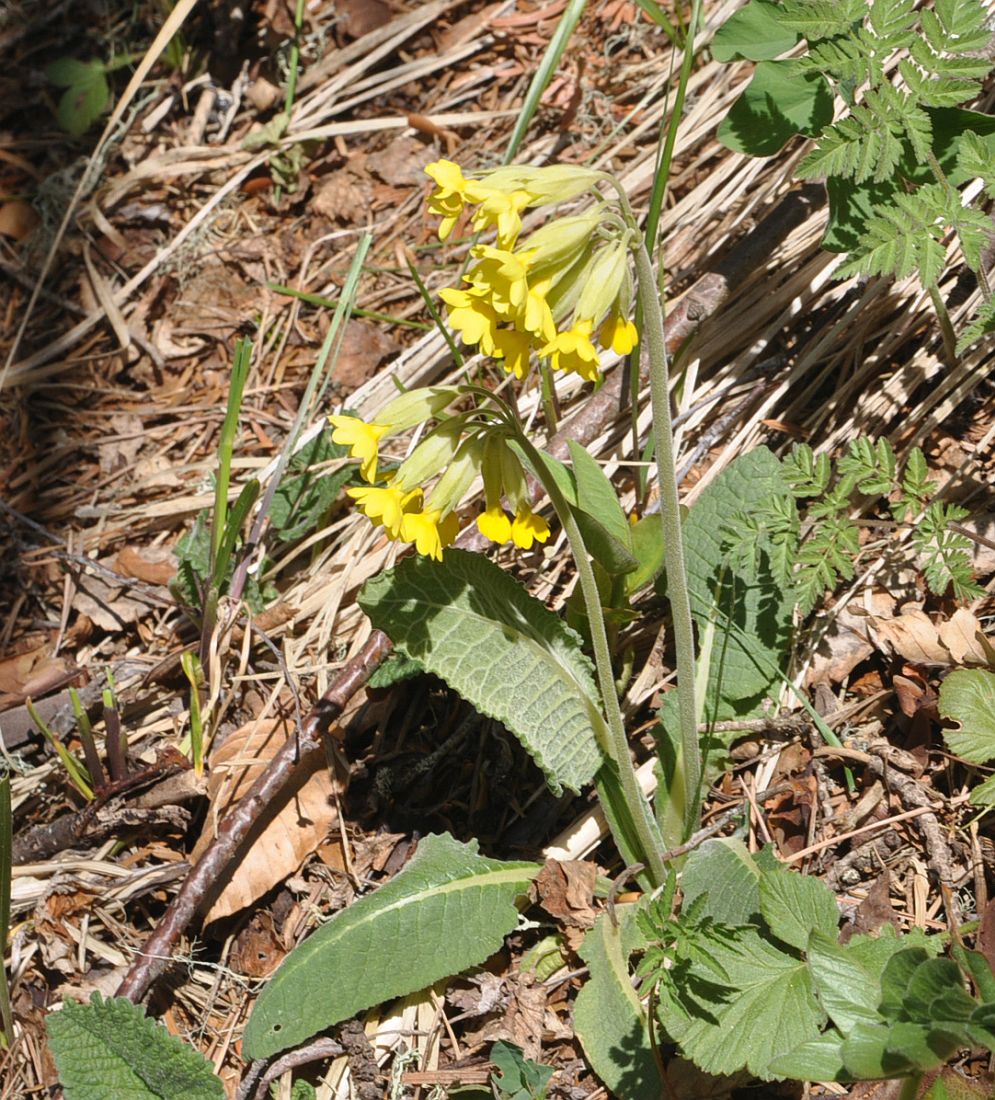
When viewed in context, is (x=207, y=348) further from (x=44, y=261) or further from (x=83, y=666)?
(x=83, y=666)

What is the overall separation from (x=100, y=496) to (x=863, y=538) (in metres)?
2.26

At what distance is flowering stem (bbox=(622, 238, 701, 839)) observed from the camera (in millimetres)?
1912

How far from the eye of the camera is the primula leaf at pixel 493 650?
2.34 meters

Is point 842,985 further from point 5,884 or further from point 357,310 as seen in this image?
point 357,310

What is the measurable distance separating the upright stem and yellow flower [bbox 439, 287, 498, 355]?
26 centimetres

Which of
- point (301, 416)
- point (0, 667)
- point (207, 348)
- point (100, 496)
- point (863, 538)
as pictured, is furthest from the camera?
point (207, 348)

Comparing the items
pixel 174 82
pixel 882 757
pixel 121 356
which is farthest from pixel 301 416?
pixel 174 82

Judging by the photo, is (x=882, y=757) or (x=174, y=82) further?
(x=174, y=82)

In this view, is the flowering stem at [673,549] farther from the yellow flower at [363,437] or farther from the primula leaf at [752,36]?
the primula leaf at [752,36]

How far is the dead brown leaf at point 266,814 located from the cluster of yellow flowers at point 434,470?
0.94m

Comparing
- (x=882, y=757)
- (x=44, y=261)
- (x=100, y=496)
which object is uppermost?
(x=44, y=261)

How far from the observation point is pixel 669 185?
341 cm

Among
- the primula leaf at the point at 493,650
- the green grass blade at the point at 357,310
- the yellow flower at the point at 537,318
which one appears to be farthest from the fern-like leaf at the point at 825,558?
the green grass blade at the point at 357,310

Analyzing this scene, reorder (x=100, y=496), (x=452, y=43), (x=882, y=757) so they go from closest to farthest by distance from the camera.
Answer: (x=882, y=757) < (x=100, y=496) < (x=452, y=43)
